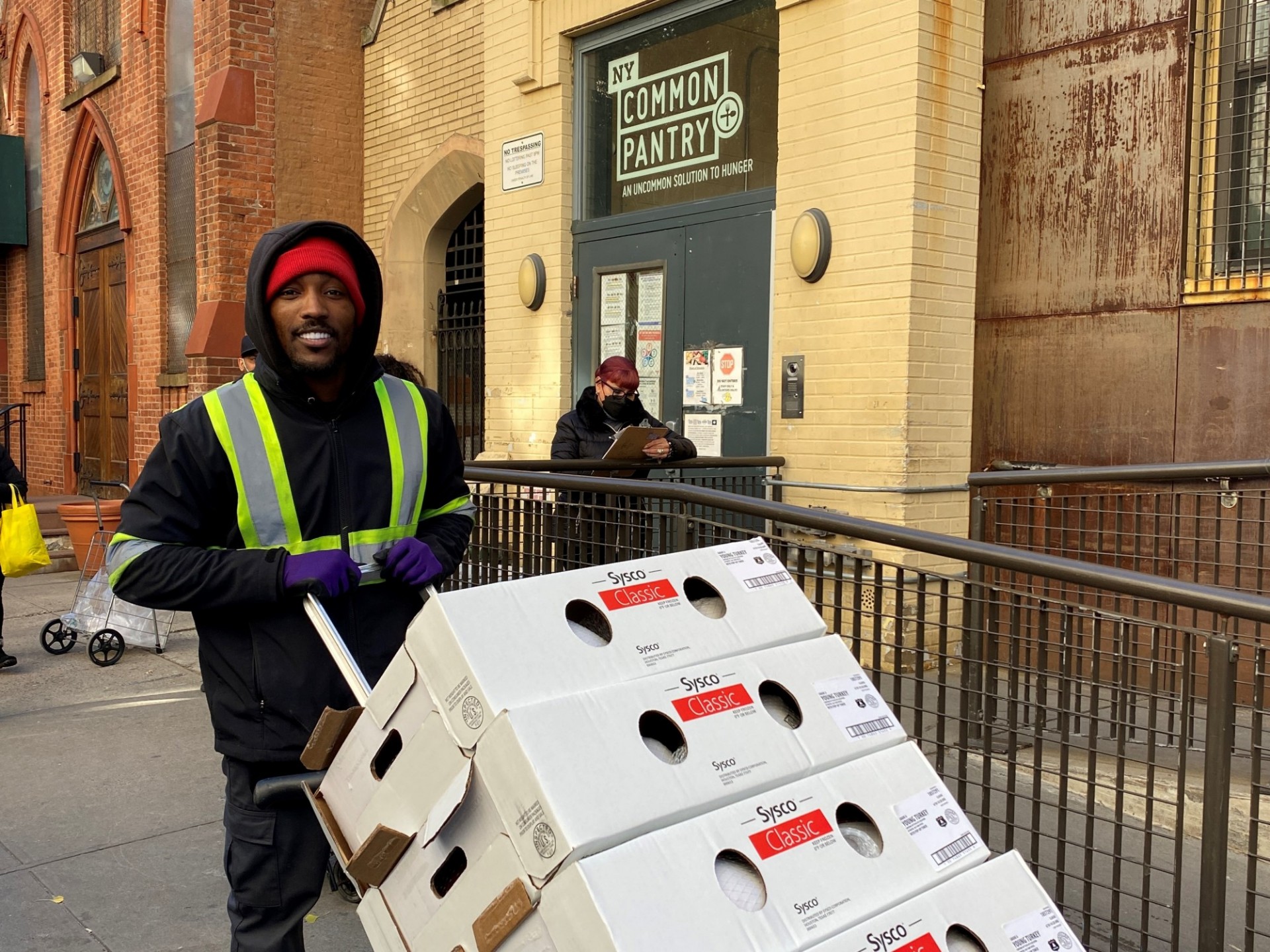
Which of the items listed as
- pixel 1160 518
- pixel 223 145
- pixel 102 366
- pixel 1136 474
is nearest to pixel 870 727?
pixel 1136 474

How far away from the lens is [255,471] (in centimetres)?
250

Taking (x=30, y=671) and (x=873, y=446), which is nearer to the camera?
(x=873, y=446)

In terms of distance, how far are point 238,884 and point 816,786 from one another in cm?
141

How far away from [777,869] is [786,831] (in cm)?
8

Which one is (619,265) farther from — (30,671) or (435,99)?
(30,671)

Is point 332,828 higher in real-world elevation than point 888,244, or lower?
lower

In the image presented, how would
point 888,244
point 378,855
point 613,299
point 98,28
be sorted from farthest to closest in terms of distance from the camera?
point 98,28 → point 613,299 → point 888,244 → point 378,855

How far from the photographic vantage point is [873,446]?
6.32 m

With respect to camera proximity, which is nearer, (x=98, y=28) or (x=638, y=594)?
(x=638, y=594)

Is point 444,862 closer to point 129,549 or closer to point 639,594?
point 639,594

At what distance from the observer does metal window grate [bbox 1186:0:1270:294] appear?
17.6 ft

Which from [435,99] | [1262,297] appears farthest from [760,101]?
[435,99]

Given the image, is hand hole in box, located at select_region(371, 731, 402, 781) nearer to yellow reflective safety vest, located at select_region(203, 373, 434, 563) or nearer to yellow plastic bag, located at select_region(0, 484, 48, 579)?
yellow reflective safety vest, located at select_region(203, 373, 434, 563)

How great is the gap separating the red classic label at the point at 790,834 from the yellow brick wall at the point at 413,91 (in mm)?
9101
